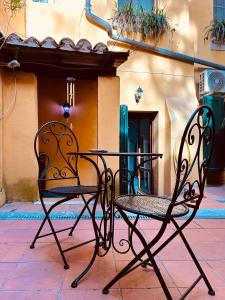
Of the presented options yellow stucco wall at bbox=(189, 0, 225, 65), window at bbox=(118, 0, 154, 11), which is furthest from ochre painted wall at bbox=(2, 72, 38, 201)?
yellow stucco wall at bbox=(189, 0, 225, 65)

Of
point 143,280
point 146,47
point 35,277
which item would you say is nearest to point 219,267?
point 143,280

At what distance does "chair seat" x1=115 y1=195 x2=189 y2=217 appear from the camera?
58.2 inches

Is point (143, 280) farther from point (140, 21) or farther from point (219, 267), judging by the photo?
point (140, 21)

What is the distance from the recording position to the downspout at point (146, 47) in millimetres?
5114

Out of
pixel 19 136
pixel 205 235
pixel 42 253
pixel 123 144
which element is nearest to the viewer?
pixel 42 253

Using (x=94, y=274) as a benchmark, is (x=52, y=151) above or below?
above

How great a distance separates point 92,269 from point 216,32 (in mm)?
6050

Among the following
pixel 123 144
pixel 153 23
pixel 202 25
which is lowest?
pixel 123 144

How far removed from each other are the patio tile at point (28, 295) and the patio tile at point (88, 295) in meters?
0.06

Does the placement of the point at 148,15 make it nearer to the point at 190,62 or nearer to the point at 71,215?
the point at 190,62

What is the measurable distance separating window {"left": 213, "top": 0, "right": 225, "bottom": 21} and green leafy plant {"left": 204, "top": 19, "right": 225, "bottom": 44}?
13.9 inches

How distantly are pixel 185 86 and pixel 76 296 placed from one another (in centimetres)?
519

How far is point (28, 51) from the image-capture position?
370cm

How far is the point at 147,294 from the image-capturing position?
5.16 feet
